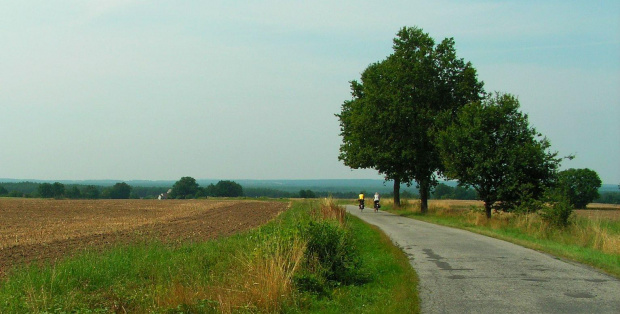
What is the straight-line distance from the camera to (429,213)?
39781 millimetres

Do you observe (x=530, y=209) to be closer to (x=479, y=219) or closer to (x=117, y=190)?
(x=479, y=219)

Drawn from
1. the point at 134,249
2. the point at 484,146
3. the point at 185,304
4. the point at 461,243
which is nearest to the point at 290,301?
the point at 185,304

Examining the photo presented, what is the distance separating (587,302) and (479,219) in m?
20.1

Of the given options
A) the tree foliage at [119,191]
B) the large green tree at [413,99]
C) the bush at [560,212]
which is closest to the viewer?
the bush at [560,212]

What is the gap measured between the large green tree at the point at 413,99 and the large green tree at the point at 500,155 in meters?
6.98

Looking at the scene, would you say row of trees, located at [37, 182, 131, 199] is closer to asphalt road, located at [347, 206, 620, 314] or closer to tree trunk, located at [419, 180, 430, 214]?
tree trunk, located at [419, 180, 430, 214]

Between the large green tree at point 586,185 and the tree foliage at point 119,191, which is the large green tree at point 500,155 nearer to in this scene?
the large green tree at point 586,185

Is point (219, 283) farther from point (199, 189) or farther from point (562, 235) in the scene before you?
point (199, 189)

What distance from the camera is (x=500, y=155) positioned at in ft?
93.7

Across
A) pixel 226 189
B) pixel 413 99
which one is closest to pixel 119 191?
pixel 226 189

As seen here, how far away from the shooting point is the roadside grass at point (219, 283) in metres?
9.37

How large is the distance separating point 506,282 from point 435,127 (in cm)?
2637

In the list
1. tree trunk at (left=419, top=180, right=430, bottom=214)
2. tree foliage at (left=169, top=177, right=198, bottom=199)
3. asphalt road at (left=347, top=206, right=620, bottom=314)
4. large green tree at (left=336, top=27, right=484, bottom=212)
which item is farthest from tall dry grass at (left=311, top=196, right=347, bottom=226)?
tree foliage at (left=169, top=177, right=198, bottom=199)

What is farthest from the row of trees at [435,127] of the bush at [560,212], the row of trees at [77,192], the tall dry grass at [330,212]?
the row of trees at [77,192]
